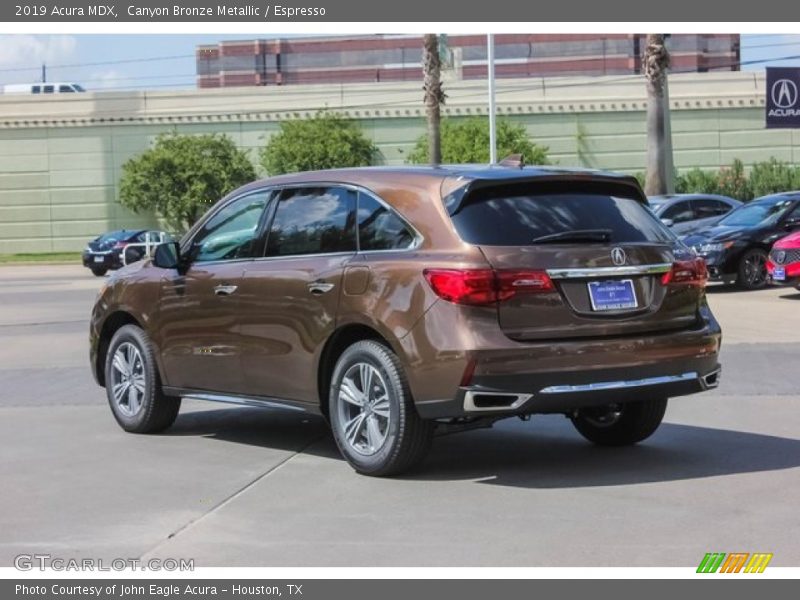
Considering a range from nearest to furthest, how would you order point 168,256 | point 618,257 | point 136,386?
point 618,257, point 168,256, point 136,386

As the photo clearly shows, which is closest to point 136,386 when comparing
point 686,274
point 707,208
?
point 686,274

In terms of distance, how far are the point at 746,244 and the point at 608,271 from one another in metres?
16.4

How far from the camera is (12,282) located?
120ft

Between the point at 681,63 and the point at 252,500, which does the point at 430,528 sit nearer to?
the point at 252,500

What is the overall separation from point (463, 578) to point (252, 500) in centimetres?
207

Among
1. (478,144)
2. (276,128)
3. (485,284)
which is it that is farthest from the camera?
(276,128)

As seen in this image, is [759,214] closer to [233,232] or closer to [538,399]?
[233,232]

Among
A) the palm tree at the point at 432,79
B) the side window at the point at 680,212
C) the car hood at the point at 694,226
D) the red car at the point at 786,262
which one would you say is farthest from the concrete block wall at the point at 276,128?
the red car at the point at 786,262

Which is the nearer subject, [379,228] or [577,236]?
[577,236]

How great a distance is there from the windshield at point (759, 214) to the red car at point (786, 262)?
2.84m

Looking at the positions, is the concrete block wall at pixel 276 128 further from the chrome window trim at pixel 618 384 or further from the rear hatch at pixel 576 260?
the chrome window trim at pixel 618 384

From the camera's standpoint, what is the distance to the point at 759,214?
2370 centimetres

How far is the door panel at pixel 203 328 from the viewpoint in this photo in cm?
891
